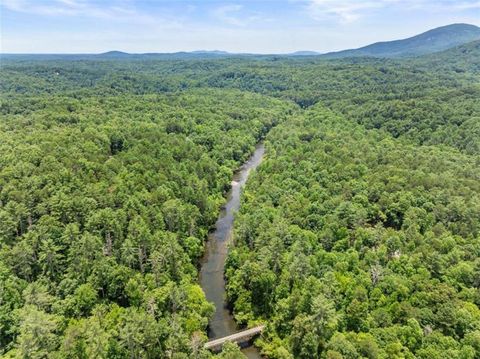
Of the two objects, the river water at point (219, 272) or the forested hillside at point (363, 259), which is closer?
the forested hillside at point (363, 259)

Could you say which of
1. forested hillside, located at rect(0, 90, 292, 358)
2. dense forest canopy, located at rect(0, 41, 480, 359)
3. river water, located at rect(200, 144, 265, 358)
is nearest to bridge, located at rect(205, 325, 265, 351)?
river water, located at rect(200, 144, 265, 358)

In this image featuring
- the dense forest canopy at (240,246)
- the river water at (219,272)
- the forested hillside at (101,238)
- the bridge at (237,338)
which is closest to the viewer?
the forested hillside at (101,238)

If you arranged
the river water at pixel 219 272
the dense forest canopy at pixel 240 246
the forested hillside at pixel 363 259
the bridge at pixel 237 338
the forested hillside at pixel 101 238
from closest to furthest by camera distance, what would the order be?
the forested hillside at pixel 101 238 → the dense forest canopy at pixel 240 246 → the forested hillside at pixel 363 259 → the bridge at pixel 237 338 → the river water at pixel 219 272

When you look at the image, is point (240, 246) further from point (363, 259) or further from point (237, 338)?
point (363, 259)

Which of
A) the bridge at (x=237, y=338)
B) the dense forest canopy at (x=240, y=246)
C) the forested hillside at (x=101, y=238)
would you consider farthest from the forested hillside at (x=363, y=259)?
the forested hillside at (x=101, y=238)

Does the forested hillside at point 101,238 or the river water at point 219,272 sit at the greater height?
the forested hillside at point 101,238

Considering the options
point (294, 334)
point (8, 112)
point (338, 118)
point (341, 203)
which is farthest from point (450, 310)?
point (8, 112)

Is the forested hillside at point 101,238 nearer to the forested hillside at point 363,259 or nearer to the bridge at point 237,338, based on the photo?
the bridge at point 237,338

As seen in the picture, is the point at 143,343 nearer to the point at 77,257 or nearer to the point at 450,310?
the point at 77,257
